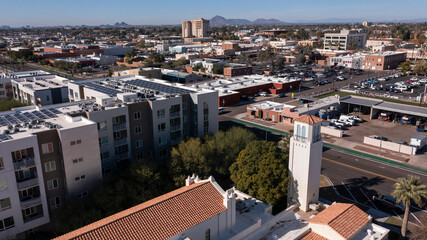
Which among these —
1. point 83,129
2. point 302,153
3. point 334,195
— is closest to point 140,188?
point 83,129

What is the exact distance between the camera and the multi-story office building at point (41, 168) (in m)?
31.0

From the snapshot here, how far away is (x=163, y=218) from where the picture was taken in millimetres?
24141

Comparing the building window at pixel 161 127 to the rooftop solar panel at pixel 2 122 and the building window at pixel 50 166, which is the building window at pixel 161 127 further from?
the rooftop solar panel at pixel 2 122

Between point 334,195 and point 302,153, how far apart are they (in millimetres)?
12676

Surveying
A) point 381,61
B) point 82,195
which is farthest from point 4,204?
point 381,61

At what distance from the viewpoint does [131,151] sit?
4350cm

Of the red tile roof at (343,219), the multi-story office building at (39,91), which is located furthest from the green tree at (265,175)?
the multi-story office building at (39,91)

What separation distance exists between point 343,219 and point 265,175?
9169 mm

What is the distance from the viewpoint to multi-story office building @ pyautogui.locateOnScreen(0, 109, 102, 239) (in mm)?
30969

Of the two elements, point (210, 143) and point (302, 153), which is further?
point (210, 143)

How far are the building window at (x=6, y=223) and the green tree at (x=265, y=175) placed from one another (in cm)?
2349

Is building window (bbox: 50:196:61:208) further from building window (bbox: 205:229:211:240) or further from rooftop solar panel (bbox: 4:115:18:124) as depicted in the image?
building window (bbox: 205:229:211:240)

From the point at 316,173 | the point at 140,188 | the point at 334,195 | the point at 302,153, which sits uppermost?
the point at 302,153

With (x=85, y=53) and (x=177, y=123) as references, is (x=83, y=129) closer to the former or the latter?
(x=177, y=123)
